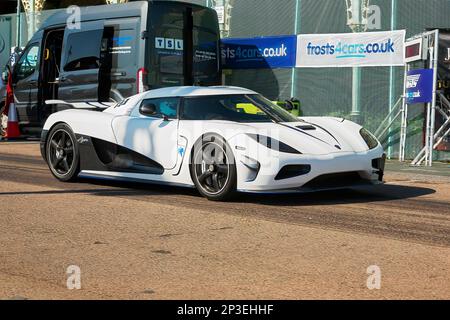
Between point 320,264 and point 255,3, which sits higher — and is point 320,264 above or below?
below

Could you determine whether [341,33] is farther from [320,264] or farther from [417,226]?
[320,264]

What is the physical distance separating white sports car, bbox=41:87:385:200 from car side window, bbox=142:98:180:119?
0.05 ft

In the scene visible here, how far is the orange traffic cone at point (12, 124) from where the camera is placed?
669 inches

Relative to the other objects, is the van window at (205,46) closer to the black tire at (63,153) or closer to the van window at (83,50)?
the van window at (83,50)

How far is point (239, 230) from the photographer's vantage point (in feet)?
20.9

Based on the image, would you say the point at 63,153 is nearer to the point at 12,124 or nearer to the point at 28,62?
the point at 28,62

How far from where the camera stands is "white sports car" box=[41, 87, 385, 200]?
25.0 feet

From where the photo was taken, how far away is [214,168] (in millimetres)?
7871

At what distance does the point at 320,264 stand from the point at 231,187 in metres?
2.65

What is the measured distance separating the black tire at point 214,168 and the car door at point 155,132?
0.38 m

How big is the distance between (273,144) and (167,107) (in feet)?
5.68

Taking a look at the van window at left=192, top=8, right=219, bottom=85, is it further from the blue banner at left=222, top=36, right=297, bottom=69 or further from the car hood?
the car hood

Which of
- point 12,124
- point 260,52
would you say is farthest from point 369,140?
point 12,124
